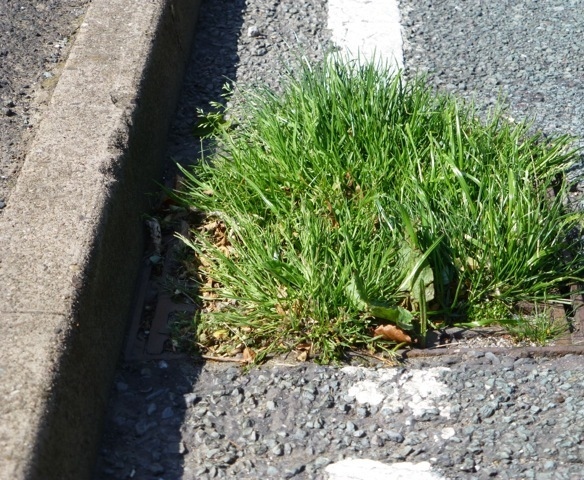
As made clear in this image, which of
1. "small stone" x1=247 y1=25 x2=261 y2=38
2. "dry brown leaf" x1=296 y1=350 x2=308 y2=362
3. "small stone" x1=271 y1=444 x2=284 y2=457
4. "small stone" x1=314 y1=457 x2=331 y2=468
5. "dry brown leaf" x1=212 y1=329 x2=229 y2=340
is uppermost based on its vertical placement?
"small stone" x1=247 y1=25 x2=261 y2=38

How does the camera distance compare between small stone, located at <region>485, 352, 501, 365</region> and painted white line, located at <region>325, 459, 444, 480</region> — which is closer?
painted white line, located at <region>325, 459, 444, 480</region>

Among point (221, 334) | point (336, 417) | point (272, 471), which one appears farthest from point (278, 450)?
point (221, 334)

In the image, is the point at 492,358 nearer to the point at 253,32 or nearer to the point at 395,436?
the point at 395,436

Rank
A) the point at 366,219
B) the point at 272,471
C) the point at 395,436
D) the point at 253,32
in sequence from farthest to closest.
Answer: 1. the point at 253,32
2. the point at 366,219
3. the point at 395,436
4. the point at 272,471

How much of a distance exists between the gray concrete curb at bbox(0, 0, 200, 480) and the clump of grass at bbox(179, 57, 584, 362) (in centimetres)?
29

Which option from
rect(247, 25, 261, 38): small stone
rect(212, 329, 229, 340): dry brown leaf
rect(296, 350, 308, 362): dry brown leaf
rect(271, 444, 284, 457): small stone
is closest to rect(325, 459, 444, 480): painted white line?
rect(271, 444, 284, 457): small stone

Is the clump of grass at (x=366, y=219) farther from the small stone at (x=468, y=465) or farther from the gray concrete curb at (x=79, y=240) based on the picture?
the small stone at (x=468, y=465)

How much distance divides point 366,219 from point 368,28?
1753mm

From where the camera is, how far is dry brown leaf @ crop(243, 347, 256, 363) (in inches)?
102

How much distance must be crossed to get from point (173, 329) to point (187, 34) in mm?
1821

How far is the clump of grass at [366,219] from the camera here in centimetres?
266

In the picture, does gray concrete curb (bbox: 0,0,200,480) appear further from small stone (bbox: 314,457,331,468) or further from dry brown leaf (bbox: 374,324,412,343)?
dry brown leaf (bbox: 374,324,412,343)

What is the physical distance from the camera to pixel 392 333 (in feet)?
8.63

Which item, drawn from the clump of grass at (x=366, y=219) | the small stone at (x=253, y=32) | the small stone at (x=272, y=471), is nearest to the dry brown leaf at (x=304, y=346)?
the clump of grass at (x=366, y=219)
